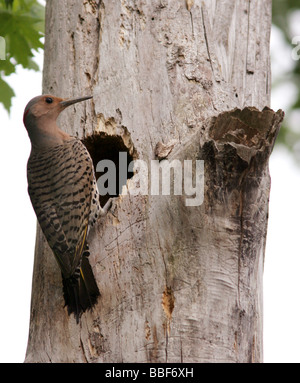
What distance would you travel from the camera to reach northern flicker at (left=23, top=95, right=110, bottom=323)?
3.79 m

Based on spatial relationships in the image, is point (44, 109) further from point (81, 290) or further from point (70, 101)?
point (81, 290)

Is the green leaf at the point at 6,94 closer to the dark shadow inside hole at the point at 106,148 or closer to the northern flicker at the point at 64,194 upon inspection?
the northern flicker at the point at 64,194

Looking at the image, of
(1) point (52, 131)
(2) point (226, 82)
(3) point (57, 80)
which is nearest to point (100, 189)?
(1) point (52, 131)

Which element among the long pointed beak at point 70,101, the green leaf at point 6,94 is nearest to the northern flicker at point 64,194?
the long pointed beak at point 70,101

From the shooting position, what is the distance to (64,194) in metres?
4.29

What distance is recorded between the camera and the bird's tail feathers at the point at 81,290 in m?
3.62

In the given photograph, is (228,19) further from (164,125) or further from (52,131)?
(52,131)

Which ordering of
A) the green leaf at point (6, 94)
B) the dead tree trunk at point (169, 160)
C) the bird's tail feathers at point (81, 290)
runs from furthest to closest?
the green leaf at point (6, 94)
the bird's tail feathers at point (81, 290)
the dead tree trunk at point (169, 160)

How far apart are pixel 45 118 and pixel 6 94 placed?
61 centimetres

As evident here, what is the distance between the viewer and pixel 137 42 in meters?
4.26

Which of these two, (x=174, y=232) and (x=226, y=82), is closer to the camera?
(x=174, y=232)

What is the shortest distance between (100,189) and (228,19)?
1.66 m

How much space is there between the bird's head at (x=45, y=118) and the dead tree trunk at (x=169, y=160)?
0.30 ft
